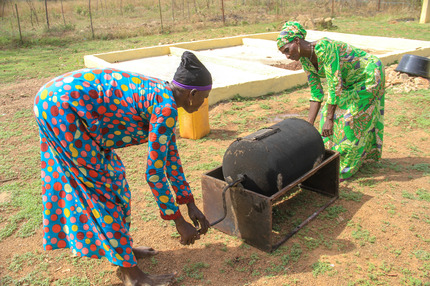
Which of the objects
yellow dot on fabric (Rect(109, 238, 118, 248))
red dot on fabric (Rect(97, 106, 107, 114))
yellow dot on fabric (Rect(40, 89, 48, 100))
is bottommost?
yellow dot on fabric (Rect(109, 238, 118, 248))

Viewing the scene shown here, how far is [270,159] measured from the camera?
10.6 ft

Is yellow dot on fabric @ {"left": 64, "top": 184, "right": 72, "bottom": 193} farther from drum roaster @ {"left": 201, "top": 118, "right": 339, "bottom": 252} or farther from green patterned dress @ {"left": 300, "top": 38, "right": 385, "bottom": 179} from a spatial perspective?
green patterned dress @ {"left": 300, "top": 38, "right": 385, "bottom": 179}

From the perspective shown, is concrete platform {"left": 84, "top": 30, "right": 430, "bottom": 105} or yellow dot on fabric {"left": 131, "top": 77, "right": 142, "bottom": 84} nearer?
yellow dot on fabric {"left": 131, "top": 77, "right": 142, "bottom": 84}

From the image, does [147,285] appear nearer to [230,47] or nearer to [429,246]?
[429,246]

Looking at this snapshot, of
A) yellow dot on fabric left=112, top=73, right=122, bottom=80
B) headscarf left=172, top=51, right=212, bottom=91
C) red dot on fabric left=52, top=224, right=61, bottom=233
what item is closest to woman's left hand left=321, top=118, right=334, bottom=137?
headscarf left=172, top=51, right=212, bottom=91

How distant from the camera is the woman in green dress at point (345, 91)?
3.97 m

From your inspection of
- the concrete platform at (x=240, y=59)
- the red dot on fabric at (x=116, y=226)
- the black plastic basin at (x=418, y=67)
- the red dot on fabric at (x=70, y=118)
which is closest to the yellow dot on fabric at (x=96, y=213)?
the red dot on fabric at (x=116, y=226)

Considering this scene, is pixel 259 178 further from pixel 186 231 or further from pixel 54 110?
pixel 54 110

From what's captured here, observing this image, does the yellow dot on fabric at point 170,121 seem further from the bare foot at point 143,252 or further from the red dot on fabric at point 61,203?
the bare foot at point 143,252

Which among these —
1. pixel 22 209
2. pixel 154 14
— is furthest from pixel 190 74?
pixel 154 14

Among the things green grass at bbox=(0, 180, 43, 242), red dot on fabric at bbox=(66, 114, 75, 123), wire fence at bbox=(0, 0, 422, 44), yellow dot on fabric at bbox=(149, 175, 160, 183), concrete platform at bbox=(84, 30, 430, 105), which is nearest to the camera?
red dot on fabric at bbox=(66, 114, 75, 123)

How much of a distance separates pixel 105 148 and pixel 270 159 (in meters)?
1.38

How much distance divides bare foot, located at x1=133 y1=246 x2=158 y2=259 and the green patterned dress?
2392mm

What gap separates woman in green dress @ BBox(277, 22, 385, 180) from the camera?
156 inches
